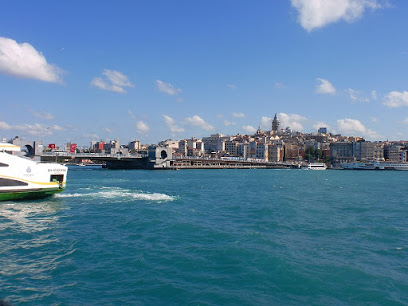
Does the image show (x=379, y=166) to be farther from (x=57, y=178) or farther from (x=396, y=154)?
(x=57, y=178)

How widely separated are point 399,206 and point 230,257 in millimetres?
21173

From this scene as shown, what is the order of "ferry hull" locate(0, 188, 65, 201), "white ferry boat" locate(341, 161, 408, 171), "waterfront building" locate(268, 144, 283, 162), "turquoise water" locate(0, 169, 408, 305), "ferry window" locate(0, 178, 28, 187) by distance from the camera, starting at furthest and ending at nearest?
"waterfront building" locate(268, 144, 283, 162) → "white ferry boat" locate(341, 161, 408, 171) → "ferry hull" locate(0, 188, 65, 201) → "ferry window" locate(0, 178, 28, 187) → "turquoise water" locate(0, 169, 408, 305)

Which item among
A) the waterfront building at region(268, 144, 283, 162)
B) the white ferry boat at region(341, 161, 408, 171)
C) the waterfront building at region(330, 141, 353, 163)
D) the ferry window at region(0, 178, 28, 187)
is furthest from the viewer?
the waterfront building at region(268, 144, 283, 162)

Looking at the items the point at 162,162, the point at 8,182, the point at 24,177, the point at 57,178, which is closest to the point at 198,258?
the point at 24,177

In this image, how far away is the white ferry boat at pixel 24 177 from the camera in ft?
77.8

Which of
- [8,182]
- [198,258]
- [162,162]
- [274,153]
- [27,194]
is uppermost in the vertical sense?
[274,153]

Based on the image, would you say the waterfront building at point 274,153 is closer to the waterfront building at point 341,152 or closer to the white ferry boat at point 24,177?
the waterfront building at point 341,152

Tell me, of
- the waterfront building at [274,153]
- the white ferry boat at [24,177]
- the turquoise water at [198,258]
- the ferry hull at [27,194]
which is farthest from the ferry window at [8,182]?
the waterfront building at [274,153]

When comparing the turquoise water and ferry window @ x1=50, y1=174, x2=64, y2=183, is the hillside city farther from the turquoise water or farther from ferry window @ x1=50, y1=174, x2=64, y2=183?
the turquoise water

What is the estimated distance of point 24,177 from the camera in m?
24.5

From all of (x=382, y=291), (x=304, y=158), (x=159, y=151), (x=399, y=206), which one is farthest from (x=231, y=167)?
(x=382, y=291)

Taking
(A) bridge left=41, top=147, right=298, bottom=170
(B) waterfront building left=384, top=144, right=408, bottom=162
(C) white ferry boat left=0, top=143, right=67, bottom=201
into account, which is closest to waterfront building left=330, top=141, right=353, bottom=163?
(B) waterfront building left=384, top=144, right=408, bottom=162

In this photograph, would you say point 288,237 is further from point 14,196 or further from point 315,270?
point 14,196

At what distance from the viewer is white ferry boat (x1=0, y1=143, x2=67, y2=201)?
934 inches
